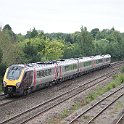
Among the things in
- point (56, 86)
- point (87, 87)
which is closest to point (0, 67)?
point (56, 86)

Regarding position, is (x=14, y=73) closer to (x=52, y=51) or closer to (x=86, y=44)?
(x=52, y=51)

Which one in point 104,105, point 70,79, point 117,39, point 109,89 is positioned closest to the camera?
point 104,105

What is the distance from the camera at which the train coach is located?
2919 cm

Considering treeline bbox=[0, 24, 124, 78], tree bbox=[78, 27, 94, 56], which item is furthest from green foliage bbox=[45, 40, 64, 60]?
tree bbox=[78, 27, 94, 56]

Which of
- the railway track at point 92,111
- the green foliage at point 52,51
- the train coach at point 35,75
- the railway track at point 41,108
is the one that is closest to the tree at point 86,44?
the green foliage at point 52,51

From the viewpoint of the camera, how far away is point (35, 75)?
32.3 metres

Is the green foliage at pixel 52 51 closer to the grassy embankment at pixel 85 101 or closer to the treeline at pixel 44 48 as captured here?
the treeline at pixel 44 48

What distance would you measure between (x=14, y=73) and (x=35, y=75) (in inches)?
118

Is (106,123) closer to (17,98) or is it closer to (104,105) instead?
(104,105)

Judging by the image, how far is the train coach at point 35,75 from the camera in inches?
1149

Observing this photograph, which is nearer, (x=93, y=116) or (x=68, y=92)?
(x=93, y=116)

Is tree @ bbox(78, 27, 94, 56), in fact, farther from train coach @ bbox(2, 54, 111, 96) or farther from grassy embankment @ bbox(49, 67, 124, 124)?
grassy embankment @ bbox(49, 67, 124, 124)

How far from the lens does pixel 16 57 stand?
4869 cm

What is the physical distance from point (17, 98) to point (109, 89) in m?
11.5
